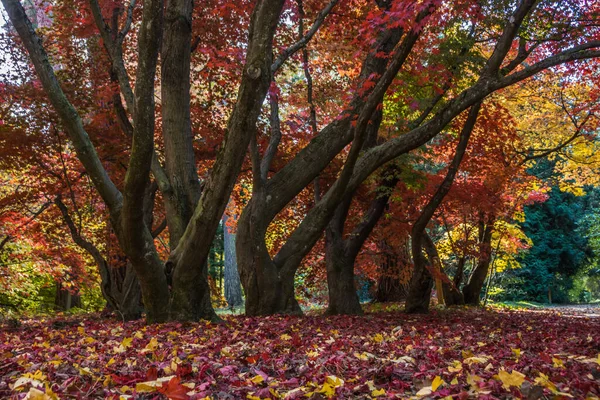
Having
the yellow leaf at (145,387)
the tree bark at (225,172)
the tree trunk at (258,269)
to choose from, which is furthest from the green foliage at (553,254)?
Answer: the yellow leaf at (145,387)

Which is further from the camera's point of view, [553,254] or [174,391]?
[553,254]

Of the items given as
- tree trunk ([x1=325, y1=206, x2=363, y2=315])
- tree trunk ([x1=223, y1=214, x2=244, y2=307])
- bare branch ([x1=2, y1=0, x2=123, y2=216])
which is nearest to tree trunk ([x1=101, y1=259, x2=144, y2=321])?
tree trunk ([x1=325, y1=206, x2=363, y2=315])

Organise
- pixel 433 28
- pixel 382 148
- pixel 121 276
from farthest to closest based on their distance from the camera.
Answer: pixel 121 276 → pixel 433 28 → pixel 382 148

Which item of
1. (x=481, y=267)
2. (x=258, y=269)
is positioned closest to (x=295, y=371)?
(x=258, y=269)

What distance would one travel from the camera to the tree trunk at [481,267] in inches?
476

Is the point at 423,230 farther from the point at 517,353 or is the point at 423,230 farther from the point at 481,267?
the point at 481,267

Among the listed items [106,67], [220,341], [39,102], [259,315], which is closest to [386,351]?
[220,341]

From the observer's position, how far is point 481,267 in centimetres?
1249

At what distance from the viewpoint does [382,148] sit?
6.36 metres

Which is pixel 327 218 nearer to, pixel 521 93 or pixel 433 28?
pixel 433 28

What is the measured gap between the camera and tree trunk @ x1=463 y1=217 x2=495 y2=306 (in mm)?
12102

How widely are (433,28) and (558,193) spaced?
2152 centimetres

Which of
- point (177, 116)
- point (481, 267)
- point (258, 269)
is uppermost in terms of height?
point (177, 116)

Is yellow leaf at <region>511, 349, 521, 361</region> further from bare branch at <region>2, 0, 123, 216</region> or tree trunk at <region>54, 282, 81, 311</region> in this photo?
tree trunk at <region>54, 282, 81, 311</region>
